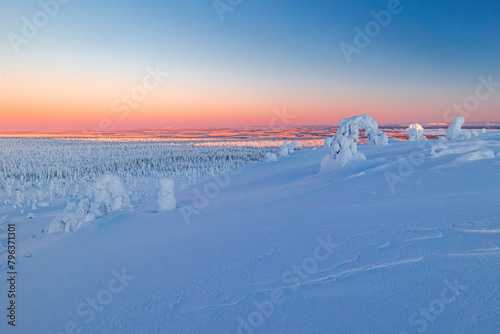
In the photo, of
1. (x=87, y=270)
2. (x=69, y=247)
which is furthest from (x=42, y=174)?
(x=87, y=270)

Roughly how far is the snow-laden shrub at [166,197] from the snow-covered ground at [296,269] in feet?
6.37

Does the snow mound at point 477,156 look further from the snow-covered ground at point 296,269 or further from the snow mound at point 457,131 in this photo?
the snow mound at point 457,131

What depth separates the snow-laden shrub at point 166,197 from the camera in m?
9.55

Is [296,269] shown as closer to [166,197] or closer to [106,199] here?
[166,197]

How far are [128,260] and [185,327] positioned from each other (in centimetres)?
271

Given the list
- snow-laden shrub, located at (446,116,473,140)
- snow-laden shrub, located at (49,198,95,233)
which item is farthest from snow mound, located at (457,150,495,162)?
snow-laden shrub, located at (49,198,95,233)

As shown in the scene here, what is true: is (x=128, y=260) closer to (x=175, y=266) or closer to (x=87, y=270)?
(x=87, y=270)

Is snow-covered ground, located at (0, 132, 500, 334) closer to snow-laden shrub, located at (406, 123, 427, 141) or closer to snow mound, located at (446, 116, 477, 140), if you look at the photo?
snow mound, located at (446, 116, 477, 140)

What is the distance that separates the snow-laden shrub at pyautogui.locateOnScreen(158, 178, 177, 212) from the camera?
9548mm

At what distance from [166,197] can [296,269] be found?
6.85 metres

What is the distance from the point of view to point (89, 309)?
12.5ft

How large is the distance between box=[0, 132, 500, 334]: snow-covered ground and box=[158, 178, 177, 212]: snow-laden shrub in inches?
76.5

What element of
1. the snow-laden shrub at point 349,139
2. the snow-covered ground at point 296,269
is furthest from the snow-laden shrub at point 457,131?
the snow-covered ground at point 296,269

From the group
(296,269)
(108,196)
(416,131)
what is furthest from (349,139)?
(416,131)
